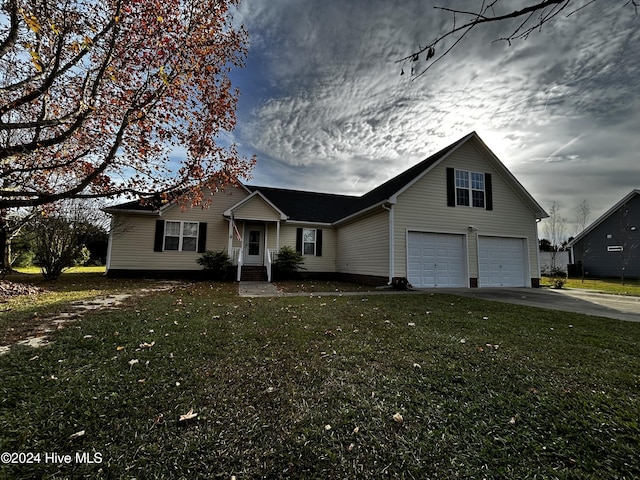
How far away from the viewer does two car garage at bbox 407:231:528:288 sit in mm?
11438

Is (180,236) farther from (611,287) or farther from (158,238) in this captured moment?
(611,287)

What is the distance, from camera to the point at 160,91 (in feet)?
24.5

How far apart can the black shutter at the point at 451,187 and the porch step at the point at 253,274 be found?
358 inches

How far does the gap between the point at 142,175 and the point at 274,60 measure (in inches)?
239

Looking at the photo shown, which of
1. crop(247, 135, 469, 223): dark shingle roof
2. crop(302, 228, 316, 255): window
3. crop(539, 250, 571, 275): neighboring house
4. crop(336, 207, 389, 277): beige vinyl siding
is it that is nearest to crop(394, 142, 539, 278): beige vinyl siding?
crop(336, 207, 389, 277): beige vinyl siding

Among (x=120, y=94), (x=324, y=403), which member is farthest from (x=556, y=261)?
(x=120, y=94)

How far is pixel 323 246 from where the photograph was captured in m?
16.1

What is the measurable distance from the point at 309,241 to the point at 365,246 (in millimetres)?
3971

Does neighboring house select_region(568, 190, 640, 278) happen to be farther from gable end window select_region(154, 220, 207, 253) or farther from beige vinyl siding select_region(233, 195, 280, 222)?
gable end window select_region(154, 220, 207, 253)

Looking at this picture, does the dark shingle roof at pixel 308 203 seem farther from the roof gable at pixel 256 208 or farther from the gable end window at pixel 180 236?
the gable end window at pixel 180 236

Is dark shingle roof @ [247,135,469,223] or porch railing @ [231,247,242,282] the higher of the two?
dark shingle roof @ [247,135,469,223]

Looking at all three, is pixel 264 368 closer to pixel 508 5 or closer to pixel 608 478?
pixel 608 478

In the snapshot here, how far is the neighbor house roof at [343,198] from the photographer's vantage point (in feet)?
39.6

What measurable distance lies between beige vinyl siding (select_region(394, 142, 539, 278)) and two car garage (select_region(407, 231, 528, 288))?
25 centimetres
